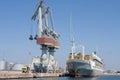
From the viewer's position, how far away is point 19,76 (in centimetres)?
9450

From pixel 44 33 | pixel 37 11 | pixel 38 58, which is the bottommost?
pixel 38 58

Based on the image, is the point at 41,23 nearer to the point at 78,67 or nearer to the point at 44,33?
the point at 44,33

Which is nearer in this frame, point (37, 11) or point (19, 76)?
point (19, 76)

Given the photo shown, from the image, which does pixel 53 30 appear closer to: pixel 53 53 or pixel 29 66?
pixel 53 53

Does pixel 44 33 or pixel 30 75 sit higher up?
pixel 44 33

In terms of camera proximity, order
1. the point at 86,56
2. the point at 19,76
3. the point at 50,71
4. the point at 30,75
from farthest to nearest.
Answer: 1. the point at 50,71
2. the point at 86,56
3. the point at 30,75
4. the point at 19,76

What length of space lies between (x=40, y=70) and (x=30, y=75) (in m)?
19.6

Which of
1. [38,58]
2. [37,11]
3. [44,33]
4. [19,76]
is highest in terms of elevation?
[37,11]

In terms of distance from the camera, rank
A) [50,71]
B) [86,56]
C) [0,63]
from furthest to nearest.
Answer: [0,63] < [50,71] < [86,56]

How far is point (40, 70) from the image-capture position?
122 m

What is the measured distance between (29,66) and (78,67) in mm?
25811

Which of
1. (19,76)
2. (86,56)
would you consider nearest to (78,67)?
(86,56)

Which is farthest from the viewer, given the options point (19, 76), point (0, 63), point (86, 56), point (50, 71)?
point (0, 63)

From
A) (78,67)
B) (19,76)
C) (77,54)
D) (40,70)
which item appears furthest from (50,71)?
(19,76)
